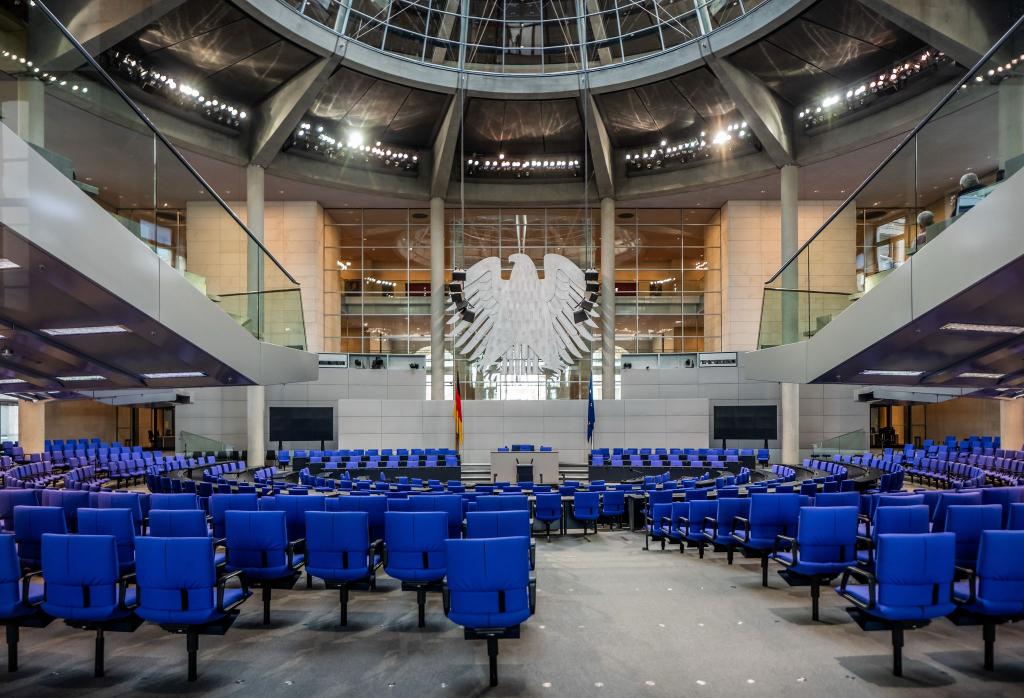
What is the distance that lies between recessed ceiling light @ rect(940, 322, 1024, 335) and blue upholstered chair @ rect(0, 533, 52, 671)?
8.44m

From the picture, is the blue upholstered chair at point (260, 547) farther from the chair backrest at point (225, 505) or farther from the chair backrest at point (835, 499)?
the chair backrest at point (835, 499)

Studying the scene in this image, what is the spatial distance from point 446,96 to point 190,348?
17402mm

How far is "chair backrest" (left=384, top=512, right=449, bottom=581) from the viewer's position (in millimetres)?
5457

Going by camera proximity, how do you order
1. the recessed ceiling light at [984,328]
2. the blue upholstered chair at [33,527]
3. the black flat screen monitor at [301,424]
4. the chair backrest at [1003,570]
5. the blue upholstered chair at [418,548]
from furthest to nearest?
the black flat screen monitor at [301,424], the recessed ceiling light at [984,328], the blue upholstered chair at [33,527], the blue upholstered chair at [418,548], the chair backrest at [1003,570]

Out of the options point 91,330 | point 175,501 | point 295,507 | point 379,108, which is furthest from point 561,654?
point 379,108

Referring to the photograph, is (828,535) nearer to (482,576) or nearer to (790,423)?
(482,576)

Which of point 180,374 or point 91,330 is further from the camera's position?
point 180,374

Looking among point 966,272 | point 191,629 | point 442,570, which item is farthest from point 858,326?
point 191,629

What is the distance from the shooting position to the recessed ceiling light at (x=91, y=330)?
→ 6.56 meters

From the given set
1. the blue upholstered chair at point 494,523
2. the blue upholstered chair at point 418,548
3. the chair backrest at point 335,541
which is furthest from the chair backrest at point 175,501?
the blue upholstered chair at point 494,523

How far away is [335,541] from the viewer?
5.46 m

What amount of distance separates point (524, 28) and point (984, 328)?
759 inches

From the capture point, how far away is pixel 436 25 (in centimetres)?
2125

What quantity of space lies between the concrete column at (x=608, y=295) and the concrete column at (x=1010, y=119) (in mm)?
19986
